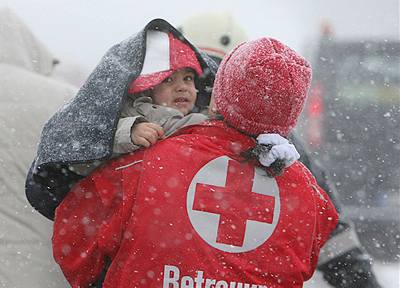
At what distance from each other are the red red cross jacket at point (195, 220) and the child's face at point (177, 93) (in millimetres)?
256

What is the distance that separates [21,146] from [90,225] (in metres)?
0.75

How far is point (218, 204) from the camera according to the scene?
2.11 m

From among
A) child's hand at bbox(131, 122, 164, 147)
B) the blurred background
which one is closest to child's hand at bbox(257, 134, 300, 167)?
child's hand at bbox(131, 122, 164, 147)

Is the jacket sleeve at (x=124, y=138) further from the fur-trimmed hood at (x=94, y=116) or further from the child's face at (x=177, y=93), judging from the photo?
the child's face at (x=177, y=93)

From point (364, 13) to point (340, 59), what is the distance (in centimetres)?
565

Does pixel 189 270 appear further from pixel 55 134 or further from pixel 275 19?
pixel 275 19

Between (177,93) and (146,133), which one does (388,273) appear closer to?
(177,93)

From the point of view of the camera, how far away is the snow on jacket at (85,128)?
217cm

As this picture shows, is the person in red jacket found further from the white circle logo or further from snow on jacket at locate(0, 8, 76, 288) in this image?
snow on jacket at locate(0, 8, 76, 288)

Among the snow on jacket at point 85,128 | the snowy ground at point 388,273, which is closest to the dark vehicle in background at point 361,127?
the snowy ground at point 388,273

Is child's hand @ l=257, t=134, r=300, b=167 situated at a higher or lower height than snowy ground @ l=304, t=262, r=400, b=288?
higher

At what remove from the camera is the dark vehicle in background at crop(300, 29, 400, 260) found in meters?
7.16

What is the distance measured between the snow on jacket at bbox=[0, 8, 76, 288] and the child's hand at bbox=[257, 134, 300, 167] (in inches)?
38.1

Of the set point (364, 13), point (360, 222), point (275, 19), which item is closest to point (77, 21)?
point (364, 13)
